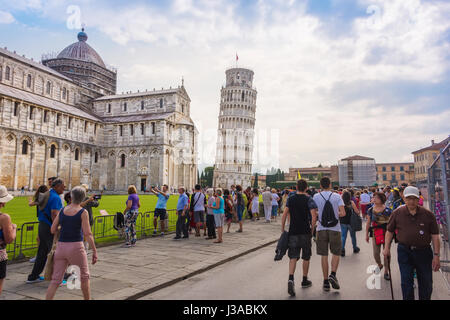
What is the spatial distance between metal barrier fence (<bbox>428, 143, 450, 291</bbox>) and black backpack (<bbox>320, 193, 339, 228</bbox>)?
1842 millimetres

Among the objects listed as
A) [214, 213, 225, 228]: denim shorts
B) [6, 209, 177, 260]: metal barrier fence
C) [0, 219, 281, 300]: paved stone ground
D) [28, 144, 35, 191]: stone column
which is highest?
[28, 144, 35, 191]: stone column

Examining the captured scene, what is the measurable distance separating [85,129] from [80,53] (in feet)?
63.6

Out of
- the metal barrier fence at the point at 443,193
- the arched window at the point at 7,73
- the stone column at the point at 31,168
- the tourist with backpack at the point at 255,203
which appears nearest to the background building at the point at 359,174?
the tourist with backpack at the point at 255,203

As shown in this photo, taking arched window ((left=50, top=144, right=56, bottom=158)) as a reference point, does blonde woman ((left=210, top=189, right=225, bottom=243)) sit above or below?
below

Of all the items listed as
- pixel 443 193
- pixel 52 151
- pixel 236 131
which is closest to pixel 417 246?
pixel 443 193

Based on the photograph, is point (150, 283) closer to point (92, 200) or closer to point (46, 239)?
point (46, 239)

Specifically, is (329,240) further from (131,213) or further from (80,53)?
(80,53)

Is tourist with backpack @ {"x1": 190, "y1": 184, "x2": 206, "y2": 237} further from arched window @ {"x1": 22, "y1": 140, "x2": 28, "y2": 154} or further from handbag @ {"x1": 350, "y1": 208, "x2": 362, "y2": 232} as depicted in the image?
arched window @ {"x1": 22, "y1": 140, "x2": 28, "y2": 154}

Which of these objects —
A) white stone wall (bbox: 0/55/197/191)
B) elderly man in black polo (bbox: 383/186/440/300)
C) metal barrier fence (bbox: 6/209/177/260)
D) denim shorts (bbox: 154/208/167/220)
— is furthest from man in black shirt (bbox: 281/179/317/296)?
white stone wall (bbox: 0/55/197/191)

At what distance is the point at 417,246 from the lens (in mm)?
3957

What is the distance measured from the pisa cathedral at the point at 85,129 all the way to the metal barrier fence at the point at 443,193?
39.9 metres

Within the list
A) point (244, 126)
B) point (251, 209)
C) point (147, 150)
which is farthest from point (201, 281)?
point (244, 126)

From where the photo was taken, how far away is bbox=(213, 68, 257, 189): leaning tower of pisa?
80.1 metres

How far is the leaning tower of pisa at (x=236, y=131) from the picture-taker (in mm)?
80125
